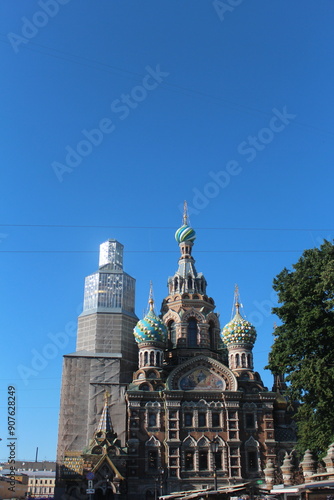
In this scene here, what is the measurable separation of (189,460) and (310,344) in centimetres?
1930

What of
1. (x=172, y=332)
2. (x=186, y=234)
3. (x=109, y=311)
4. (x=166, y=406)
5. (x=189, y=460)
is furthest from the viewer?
(x=186, y=234)

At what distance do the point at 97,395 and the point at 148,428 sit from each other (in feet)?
18.7

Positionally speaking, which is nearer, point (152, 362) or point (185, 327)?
point (152, 362)

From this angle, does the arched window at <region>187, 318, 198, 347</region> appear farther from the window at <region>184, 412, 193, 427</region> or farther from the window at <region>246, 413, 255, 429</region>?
the window at <region>246, 413, 255, 429</region>

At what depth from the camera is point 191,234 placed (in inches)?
2159

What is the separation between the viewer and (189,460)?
40.3m

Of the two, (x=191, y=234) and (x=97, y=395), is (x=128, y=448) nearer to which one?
(x=97, y=395)

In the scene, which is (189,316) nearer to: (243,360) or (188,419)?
(243,360)

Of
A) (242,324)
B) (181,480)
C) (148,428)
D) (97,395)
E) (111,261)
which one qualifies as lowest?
(181,480)

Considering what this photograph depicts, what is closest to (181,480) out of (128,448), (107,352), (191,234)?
(128,448)

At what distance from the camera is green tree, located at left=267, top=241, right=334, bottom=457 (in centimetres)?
2445

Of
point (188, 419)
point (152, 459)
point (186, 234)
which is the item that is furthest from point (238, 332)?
point (186, 234)

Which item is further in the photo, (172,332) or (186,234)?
(186,234)

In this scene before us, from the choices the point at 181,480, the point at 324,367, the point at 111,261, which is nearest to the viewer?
the point at 324,367
